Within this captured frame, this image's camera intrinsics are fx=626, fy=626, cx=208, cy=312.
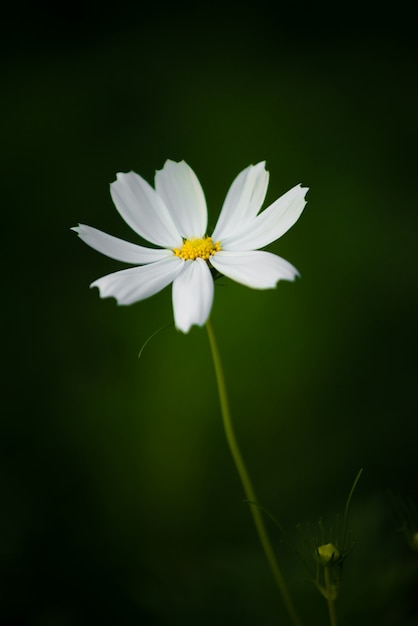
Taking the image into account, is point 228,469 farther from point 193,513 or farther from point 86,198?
point 86,198

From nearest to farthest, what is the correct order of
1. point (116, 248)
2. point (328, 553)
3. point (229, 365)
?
1. point (328, 553)
2. point (116, 248)
3. point (229, 365)

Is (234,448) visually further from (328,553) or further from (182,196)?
(182,196)

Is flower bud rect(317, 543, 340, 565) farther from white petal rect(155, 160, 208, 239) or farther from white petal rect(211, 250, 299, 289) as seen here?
white petal rect(155, 160, 208, 239)

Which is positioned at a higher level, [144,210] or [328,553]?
[144,210]

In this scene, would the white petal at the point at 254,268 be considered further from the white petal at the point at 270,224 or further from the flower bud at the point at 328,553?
the flower bud at the point at 328,553

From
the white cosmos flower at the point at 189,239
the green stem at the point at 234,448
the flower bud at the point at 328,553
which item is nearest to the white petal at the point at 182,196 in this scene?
the white cosmos flower at the point at 189,239

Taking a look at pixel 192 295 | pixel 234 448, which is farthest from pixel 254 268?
pixel 234 448
